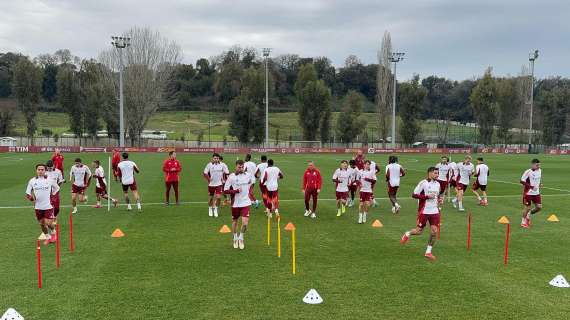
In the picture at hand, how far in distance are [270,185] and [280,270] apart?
5.97m

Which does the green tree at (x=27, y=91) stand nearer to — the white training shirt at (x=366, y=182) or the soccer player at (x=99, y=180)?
the soccer player at (x=99, y=180)

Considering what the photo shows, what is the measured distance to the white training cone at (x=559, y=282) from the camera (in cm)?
908

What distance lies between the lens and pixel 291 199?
21.2 meters

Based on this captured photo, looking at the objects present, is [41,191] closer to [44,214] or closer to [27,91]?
[44,214]

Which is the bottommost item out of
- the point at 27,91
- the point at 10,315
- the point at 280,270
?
the point at 280,270

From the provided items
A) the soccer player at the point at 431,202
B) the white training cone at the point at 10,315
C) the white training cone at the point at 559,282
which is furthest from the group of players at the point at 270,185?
the white training cone at the point at 10,315

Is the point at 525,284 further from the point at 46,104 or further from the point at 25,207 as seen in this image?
the point at 46,104

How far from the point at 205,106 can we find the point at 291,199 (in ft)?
335

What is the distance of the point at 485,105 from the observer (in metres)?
76.5

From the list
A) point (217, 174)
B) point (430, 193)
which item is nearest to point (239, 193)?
point (430, 193)

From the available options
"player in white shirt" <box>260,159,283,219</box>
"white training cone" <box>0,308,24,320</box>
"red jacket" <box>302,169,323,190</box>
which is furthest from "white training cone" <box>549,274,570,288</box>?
"white training cone" <box>0,308,24,320</box>

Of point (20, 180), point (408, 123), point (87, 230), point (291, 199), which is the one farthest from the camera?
point (408, 123)

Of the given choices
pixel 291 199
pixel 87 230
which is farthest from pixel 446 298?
pixel 291 199

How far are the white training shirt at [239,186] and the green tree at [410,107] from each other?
6629cm
